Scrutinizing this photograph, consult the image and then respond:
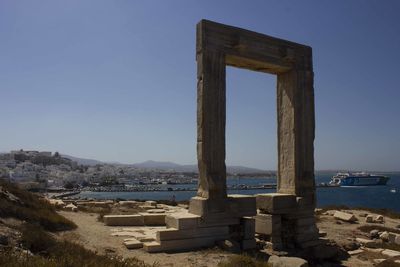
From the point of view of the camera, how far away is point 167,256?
30.9 ft

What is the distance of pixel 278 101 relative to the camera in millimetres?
13016

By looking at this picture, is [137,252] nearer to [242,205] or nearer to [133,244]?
[133,244]

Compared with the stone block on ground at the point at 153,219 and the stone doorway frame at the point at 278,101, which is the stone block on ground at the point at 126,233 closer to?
the stone block on ground at the point at 153,219

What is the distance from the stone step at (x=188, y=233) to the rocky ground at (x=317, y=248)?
43 cm

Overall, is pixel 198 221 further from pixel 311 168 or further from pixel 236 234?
pixel 311 168

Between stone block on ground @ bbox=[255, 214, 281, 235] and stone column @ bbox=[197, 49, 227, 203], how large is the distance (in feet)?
5.36

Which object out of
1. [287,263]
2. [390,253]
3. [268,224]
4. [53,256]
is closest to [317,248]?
[268,224]

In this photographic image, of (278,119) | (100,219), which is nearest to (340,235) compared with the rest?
(278,119)

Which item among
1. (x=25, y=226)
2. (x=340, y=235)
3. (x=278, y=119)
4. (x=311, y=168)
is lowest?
(x=340, y=235)

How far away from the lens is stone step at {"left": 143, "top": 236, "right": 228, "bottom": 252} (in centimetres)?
978

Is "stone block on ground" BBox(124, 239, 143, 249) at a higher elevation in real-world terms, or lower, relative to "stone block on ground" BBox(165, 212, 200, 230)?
lower

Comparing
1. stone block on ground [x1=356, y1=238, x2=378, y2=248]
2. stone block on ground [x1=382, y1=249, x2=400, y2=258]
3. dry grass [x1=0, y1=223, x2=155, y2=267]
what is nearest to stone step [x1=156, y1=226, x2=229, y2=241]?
dry grass [x1=0, y1=223, x2=155, y2=267]

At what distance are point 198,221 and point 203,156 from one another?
1687 mm

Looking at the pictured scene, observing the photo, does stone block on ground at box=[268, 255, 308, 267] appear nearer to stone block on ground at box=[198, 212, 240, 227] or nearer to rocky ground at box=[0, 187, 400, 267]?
rocky ground at box=[0, 187, 400, 267]
